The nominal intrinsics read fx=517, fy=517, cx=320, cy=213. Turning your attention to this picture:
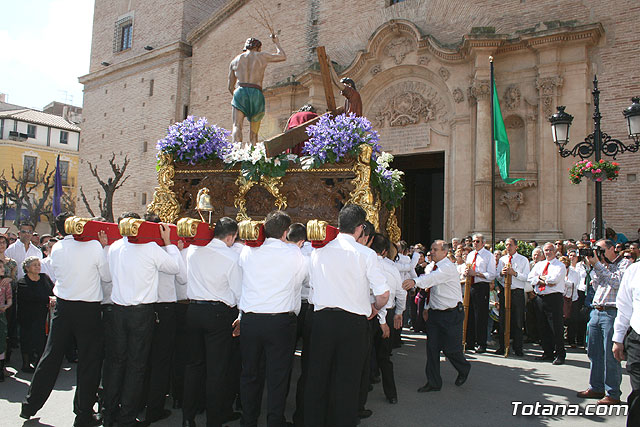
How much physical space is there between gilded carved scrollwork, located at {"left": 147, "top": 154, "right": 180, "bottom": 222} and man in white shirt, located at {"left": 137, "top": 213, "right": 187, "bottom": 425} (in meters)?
2.47

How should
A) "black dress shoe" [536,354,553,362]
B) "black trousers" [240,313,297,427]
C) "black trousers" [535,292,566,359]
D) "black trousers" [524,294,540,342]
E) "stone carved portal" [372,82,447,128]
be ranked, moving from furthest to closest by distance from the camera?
"stone carved portal" [372,82,447,128] < "black trousers" [524,294,540,342] < "black dress shoe" [536,354,553,362] < "black trousers" [535,292,566,359] < "black trousers" [240,313,297,427]

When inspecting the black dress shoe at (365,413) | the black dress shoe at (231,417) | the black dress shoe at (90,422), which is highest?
the black dress shoe at (365,413)

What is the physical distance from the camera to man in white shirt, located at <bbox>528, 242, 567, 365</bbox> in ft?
29.7

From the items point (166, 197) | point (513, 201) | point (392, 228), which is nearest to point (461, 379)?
point (392, 228)

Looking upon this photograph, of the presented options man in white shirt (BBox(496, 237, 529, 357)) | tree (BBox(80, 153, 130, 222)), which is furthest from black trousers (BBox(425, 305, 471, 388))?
tree (BBox(80, 153, 130, 222))

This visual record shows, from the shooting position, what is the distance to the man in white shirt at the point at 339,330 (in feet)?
15.2

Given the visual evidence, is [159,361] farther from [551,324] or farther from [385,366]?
[551,324]

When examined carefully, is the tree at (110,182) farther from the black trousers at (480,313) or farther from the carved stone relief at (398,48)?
the black trousers at (480,313)

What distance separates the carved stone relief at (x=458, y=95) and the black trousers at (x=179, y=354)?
40.6 ft

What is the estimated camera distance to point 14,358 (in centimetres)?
893

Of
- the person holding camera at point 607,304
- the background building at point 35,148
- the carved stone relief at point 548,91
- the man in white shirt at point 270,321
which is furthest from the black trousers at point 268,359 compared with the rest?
the background building at point 35,148

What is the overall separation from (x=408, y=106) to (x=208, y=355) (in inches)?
531

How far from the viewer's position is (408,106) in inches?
670

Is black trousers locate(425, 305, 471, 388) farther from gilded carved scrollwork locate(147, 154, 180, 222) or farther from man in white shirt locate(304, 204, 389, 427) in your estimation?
gilded carved scrollwork locate(147, 154, 180, 222)
